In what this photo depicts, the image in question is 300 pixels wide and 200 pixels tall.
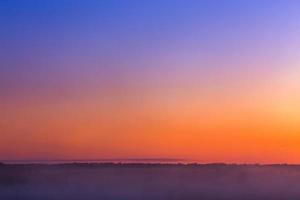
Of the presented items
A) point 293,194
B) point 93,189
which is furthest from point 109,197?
point 293,194

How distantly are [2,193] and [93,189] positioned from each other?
7998 mm

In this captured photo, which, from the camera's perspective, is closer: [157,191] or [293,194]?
[293,194]

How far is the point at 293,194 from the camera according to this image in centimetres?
4778

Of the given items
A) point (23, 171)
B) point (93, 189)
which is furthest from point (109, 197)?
point (23, 171)

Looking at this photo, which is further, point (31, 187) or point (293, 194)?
point (31, 187)

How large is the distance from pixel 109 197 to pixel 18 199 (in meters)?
7.36

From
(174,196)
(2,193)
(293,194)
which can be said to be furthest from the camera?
(174,196)

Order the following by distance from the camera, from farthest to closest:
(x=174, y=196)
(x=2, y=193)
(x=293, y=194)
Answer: (x=174, y=196), (x=2, y=193), (x=293, y=194)

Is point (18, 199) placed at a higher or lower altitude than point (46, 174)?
lower

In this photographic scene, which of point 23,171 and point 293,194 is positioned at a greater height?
point 23,171

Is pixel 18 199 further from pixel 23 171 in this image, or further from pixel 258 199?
pixel 258 199

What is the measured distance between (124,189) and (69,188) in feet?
12.8

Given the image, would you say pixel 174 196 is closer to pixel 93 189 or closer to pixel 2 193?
pixel 93 189

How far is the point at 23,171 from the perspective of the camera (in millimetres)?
57125
